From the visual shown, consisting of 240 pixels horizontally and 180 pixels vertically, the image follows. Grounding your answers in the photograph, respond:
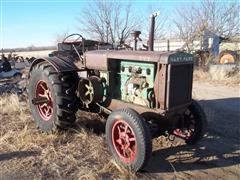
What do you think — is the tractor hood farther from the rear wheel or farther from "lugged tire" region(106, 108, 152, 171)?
the rear wheel

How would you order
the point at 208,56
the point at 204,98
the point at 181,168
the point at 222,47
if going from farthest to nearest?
the point at 222,47, the point at 208,56, the point at 204,98, the point at 181,168

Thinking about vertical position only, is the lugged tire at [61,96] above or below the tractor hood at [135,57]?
below

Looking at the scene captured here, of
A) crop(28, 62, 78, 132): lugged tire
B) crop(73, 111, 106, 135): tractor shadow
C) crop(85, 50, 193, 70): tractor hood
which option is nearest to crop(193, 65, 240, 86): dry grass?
crop(73, 111, 106, 135): tractor shadow

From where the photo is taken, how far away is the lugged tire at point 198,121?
5.52 metres

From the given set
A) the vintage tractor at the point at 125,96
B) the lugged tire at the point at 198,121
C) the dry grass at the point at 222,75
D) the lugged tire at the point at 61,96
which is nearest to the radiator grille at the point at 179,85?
the vintage tractor at the point at 125,96

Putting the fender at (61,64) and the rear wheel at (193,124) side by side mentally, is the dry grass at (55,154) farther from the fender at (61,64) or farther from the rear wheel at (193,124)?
the rear wheel at (193,124)

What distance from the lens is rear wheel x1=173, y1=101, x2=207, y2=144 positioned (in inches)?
217

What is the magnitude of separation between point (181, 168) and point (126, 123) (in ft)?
3.19

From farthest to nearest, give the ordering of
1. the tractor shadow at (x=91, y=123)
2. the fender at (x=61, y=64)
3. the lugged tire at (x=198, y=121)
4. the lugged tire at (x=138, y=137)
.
Answer: the tractor shadow at (x=91, y=123) → the fender at (x=61, y=64) → the lugged tire at (x=198, y=121) → the lugged tire at (x=138, y=137)

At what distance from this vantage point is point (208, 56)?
18453 mm

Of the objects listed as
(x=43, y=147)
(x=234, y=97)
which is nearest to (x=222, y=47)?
(x=234, y=97)

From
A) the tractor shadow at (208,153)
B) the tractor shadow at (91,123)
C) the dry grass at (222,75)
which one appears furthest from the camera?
the dry grass at (222,75)

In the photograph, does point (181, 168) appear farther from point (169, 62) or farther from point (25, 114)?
point (25, 114)

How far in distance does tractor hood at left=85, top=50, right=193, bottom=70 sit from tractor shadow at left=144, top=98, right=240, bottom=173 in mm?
1372
